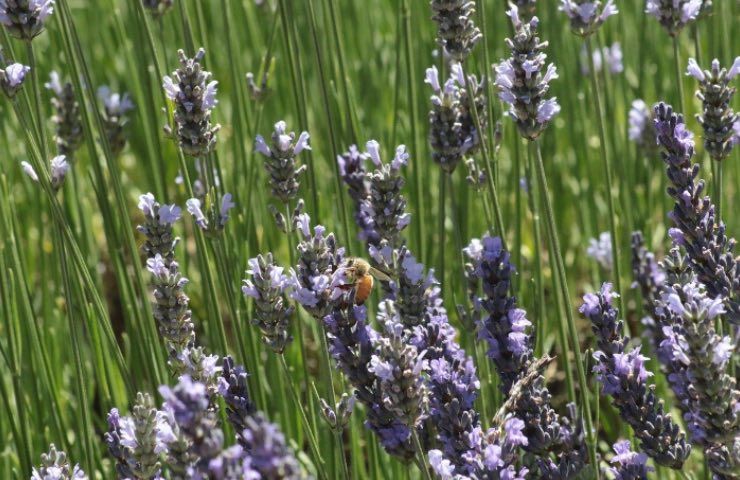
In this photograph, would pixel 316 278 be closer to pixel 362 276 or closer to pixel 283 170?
pixel 362 276

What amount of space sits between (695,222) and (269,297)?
852mm

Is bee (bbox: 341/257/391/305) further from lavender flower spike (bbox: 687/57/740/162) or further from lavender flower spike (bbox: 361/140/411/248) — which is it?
lavender flower spike (bbox: 687/57/740/162)

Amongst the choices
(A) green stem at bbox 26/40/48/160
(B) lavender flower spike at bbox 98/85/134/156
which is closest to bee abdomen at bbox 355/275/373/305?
(A) green stem at bbox 26/40/48/160

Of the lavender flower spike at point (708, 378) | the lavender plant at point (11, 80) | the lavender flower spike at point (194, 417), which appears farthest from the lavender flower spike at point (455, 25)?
the lavender flower spike at point (194, 417)

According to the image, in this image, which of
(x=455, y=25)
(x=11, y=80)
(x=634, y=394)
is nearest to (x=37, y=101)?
(x=11, y=80)

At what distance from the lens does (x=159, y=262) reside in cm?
198

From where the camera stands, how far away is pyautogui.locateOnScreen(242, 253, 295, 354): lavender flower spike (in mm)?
1895

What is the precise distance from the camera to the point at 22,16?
210cm

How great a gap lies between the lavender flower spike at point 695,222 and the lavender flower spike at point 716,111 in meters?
0.19

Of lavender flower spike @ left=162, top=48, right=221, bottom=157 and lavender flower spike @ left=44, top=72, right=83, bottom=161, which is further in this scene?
lavender flower spike @ left=44, top=72, right=83, bottom=161

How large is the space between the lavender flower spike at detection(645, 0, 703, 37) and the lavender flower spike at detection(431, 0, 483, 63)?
20.7 inches

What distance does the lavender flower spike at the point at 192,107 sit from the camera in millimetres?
2090

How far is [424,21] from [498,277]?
2.12 m

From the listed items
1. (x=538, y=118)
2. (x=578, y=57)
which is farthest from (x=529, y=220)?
(x=538, y=118)
